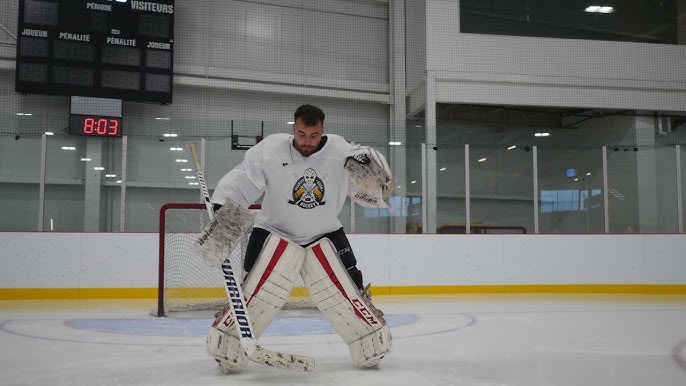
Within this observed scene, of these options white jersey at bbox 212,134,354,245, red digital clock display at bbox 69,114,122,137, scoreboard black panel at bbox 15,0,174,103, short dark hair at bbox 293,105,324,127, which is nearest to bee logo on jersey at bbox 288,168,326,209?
white jersey at bbox 212,134,354,245

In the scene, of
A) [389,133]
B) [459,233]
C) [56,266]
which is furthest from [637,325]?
[56,266]

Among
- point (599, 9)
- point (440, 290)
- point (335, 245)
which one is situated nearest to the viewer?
point (335, 245)

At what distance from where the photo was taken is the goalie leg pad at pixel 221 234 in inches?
91.7

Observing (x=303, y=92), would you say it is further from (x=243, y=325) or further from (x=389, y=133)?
(x=243, y=325)

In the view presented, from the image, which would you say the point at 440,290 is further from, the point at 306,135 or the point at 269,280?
the point at 306,135

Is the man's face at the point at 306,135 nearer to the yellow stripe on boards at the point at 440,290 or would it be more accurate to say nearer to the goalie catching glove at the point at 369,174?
the goalie catching glove at the point at 369,174

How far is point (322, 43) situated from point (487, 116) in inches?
131

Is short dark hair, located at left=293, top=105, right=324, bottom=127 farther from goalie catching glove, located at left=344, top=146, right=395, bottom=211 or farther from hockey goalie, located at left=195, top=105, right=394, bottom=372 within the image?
goalie catching glove, located at left=344, top=146, right=395, bottom=211

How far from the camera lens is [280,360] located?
7.89 feet

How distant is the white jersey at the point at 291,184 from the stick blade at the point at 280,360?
466 millimetres

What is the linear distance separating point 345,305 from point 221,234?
0.60m

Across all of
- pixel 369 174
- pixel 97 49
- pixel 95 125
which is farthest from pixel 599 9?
pixel 369 174

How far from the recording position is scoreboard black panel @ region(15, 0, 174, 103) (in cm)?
829

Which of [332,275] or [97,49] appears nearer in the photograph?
[332,275]
